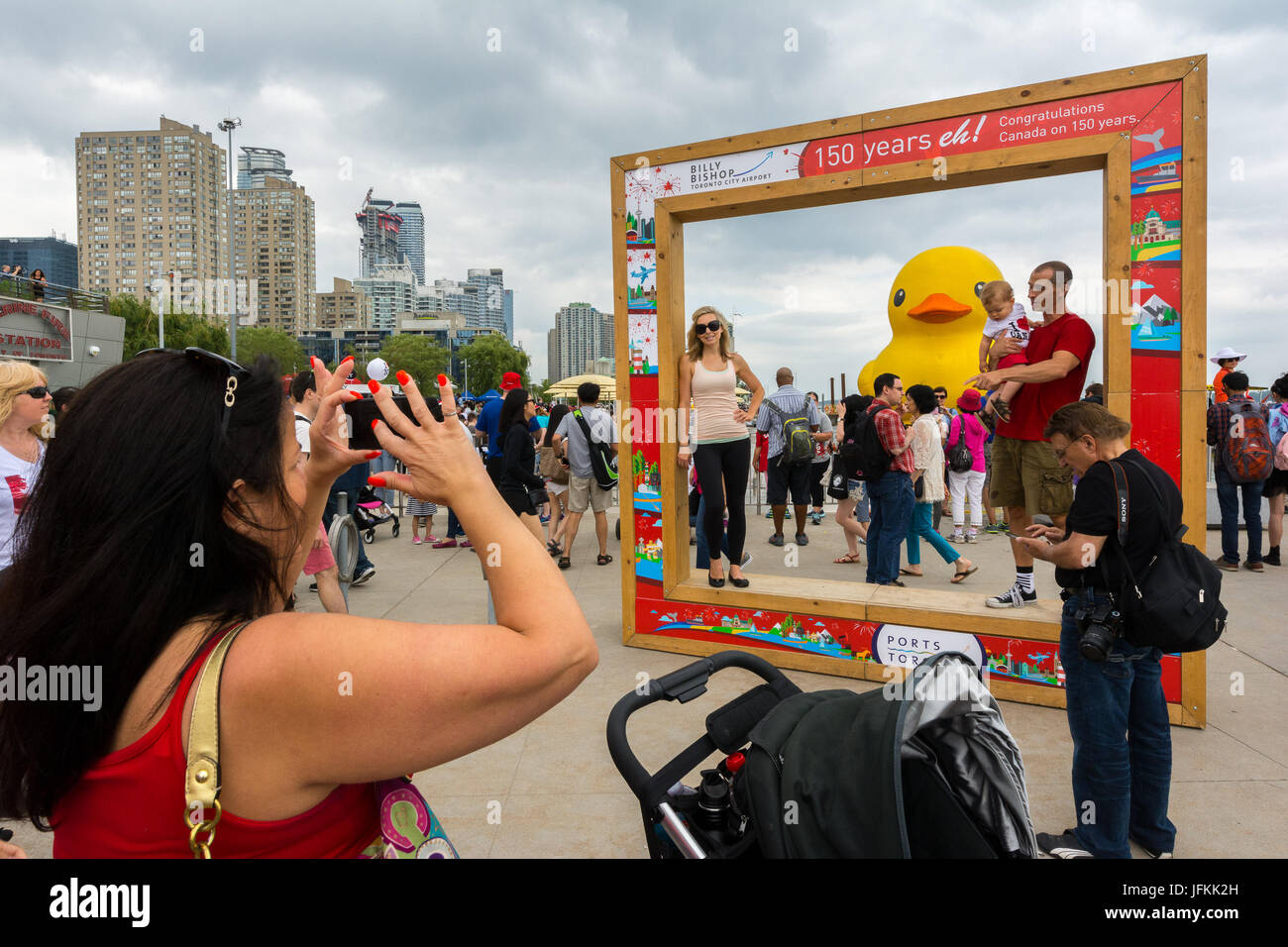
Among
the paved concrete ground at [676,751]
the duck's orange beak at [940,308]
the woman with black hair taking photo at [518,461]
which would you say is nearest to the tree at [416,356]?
the duck's orange beak at [940,308]

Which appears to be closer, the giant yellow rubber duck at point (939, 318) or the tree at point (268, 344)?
the giant yellow rubber duck at point (939, 318)

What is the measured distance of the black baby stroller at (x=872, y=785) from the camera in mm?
1347

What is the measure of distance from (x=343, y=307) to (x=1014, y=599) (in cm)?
16463

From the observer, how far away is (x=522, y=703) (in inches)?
40.8

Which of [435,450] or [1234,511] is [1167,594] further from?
[1234,511]

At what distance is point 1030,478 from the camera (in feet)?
15.3

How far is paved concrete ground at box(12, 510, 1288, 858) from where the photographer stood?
3.12 metres

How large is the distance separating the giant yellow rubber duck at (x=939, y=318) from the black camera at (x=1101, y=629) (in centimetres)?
1212

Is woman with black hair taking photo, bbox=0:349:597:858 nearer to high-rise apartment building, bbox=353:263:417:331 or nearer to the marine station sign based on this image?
the marine station sign

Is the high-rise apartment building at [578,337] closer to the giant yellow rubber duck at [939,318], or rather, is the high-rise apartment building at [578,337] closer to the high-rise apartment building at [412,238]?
the high-rise apartment building at [412,238]

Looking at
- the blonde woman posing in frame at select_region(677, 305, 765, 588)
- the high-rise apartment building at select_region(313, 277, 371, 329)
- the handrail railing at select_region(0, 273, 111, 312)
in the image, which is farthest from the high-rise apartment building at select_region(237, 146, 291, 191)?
the blonde woman posing in frame at select_region(677, 305, 765, 588)
